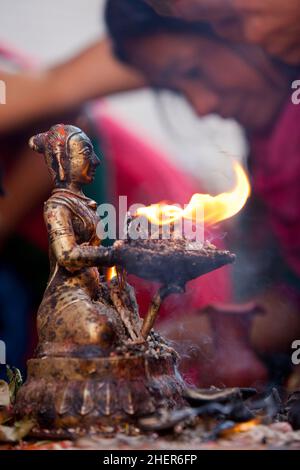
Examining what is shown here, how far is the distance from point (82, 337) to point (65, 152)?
1.23m

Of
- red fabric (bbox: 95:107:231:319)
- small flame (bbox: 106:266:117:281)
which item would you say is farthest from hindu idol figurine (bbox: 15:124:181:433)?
red fabric (bbox: 95:107:231:319)

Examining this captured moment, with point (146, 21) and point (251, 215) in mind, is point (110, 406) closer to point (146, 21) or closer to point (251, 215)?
point (251, 215)

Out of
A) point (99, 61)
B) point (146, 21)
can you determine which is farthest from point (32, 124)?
point (146, 21)

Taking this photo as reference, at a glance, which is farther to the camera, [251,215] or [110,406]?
[251,215]

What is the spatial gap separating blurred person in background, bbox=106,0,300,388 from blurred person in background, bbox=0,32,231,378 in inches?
10.8

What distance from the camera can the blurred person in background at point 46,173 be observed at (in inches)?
242

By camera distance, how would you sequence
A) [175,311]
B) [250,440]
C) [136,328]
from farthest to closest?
[175,311] → [136,328] → [250,440]

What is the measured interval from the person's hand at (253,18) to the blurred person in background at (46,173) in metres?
0.73

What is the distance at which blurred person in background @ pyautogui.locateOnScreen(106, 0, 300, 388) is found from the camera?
6230mm

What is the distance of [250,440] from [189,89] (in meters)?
3.53

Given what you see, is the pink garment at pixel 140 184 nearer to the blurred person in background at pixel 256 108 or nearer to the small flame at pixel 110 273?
the blurred person in background at pixel 256 108

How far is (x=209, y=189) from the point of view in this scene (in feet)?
20.2
